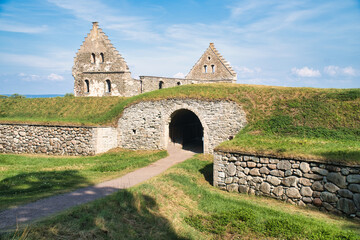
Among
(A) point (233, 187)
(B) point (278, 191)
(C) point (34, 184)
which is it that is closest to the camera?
(B) point (278, 191)

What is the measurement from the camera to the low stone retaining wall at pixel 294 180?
30.8ft

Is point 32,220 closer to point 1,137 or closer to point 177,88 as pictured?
point 177,88

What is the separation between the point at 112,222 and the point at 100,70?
26.5 metres

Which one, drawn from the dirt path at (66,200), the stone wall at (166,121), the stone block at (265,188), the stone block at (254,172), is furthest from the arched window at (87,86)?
the stone block at (265,188)

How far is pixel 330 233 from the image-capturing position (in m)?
7.60

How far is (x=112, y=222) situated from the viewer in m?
7.56

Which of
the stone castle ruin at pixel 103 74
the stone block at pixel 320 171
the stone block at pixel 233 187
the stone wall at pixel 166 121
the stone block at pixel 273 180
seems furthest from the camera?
the stone castle ruin at pixel 103 74

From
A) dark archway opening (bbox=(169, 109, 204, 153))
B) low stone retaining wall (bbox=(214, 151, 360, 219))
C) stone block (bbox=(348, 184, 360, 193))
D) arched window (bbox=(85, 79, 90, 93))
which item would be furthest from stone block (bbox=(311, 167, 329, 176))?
arched window (bbox=(85, 79, 90, 93))

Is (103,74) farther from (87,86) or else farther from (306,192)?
(306,192)

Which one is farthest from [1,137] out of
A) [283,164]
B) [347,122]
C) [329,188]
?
[347,122]

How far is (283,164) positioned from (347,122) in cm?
628

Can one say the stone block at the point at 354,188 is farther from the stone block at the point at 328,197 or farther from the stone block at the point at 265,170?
the stone block at the point at 265,170

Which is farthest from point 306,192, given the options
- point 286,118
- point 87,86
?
point 87,86

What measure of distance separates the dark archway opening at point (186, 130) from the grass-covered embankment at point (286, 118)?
2.73 m
